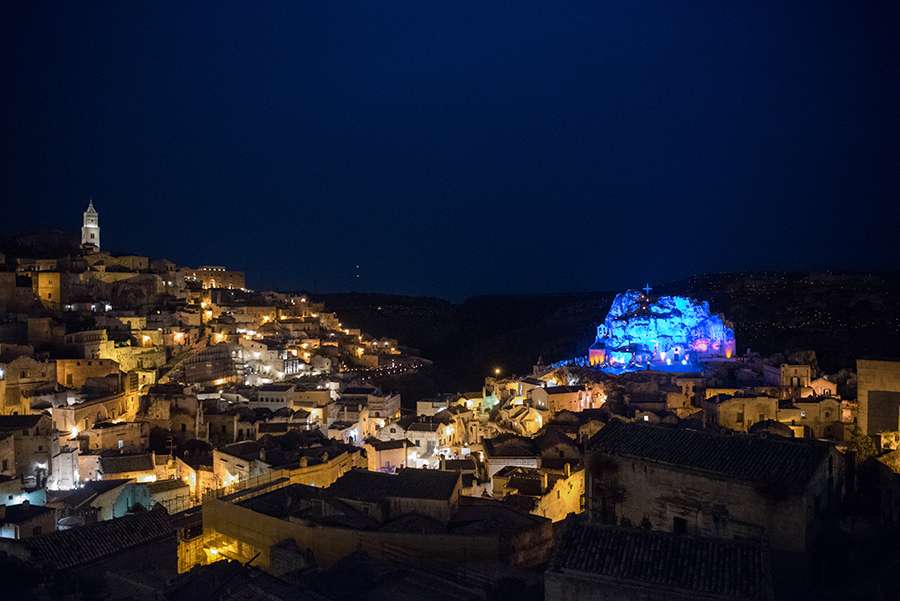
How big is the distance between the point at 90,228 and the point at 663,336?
149ft

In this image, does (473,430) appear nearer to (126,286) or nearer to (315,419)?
(315,419)

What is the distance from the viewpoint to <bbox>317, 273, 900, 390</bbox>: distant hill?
192 ft

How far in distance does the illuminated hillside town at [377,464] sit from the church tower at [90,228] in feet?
35.4

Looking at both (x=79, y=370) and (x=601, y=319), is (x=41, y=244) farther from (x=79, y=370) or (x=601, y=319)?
(x=601, y=319)

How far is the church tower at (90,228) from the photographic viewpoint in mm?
56219

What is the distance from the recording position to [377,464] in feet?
79.4

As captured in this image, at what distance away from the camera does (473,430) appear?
30.4 m

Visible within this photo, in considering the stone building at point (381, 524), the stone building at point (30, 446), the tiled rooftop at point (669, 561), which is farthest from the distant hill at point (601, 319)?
the tiled rooftop at point (669, 561)

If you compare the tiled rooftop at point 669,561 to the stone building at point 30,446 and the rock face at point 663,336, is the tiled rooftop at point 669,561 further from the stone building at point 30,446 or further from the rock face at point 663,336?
the rock face at point 663,336

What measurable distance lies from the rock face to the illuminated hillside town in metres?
1.87

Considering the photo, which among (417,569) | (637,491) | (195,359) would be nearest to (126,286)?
(195,359)

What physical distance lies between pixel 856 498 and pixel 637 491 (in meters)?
4.57

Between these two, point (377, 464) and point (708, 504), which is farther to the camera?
point (377, 464)

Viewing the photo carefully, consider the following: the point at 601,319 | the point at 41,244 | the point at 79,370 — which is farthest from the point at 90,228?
the point at 601,319
